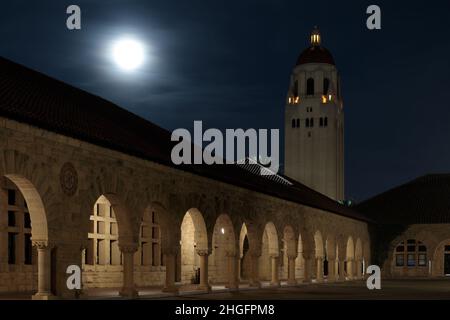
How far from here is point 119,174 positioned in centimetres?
2444

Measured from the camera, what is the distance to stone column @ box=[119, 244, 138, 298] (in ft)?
82.3

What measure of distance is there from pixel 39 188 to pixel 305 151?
88584mm

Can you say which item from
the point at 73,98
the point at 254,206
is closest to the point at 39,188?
the point at 73,98

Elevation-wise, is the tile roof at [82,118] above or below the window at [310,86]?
below

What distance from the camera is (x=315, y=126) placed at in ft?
353

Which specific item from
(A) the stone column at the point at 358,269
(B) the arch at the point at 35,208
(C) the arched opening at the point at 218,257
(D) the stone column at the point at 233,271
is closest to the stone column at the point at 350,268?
(A) the stone column at the point at 358,269

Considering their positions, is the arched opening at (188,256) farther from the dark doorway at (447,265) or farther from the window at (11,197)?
the dark doorway at (447,265)

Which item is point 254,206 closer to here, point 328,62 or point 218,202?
point 218,202

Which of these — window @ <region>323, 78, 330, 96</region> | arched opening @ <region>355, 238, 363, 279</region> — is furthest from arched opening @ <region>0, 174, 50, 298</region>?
window @ <region>323, 78, 330, 96</region>

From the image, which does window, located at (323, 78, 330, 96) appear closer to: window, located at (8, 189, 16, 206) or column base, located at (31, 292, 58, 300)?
window, located at (8, 189, 16, 206)

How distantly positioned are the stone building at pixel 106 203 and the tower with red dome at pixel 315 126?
6212 centimetres

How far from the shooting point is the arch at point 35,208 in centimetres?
2031

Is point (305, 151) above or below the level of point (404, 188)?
above

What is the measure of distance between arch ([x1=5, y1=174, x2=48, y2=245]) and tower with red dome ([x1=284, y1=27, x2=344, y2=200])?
283 ft
